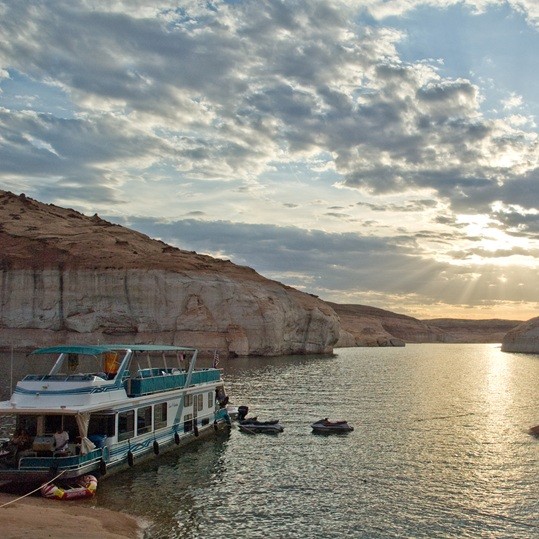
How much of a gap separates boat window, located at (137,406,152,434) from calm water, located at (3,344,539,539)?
61.1 inches

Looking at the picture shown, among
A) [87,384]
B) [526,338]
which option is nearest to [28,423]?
[87,384]

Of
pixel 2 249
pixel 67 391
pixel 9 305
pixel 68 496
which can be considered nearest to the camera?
pixel 68 496

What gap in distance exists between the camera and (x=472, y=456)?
29.8 meters

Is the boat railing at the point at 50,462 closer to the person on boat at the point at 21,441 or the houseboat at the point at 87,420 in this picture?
the houseboat at the point at 87,420

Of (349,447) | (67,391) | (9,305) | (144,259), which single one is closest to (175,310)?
(144,259)

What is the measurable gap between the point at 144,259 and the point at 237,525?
8192 cm

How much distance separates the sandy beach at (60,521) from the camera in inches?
647

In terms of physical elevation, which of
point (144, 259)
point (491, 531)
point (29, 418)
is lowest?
point (491, 531)

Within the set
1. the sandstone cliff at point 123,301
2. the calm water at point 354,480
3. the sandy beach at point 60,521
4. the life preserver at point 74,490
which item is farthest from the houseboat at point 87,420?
the sandstone cliff at point 123,301

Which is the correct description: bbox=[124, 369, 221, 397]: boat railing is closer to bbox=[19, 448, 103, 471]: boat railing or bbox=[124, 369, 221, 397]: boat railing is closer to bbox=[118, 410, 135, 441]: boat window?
bbox=[118, 410, 135, 441]: boat window

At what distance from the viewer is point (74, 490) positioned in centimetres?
2145

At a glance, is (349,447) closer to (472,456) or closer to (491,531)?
(472,456)

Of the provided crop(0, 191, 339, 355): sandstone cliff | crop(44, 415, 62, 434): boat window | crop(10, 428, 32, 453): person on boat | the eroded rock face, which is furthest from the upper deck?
the eroded rock face

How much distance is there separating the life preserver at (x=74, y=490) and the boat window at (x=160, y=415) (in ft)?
21.9
